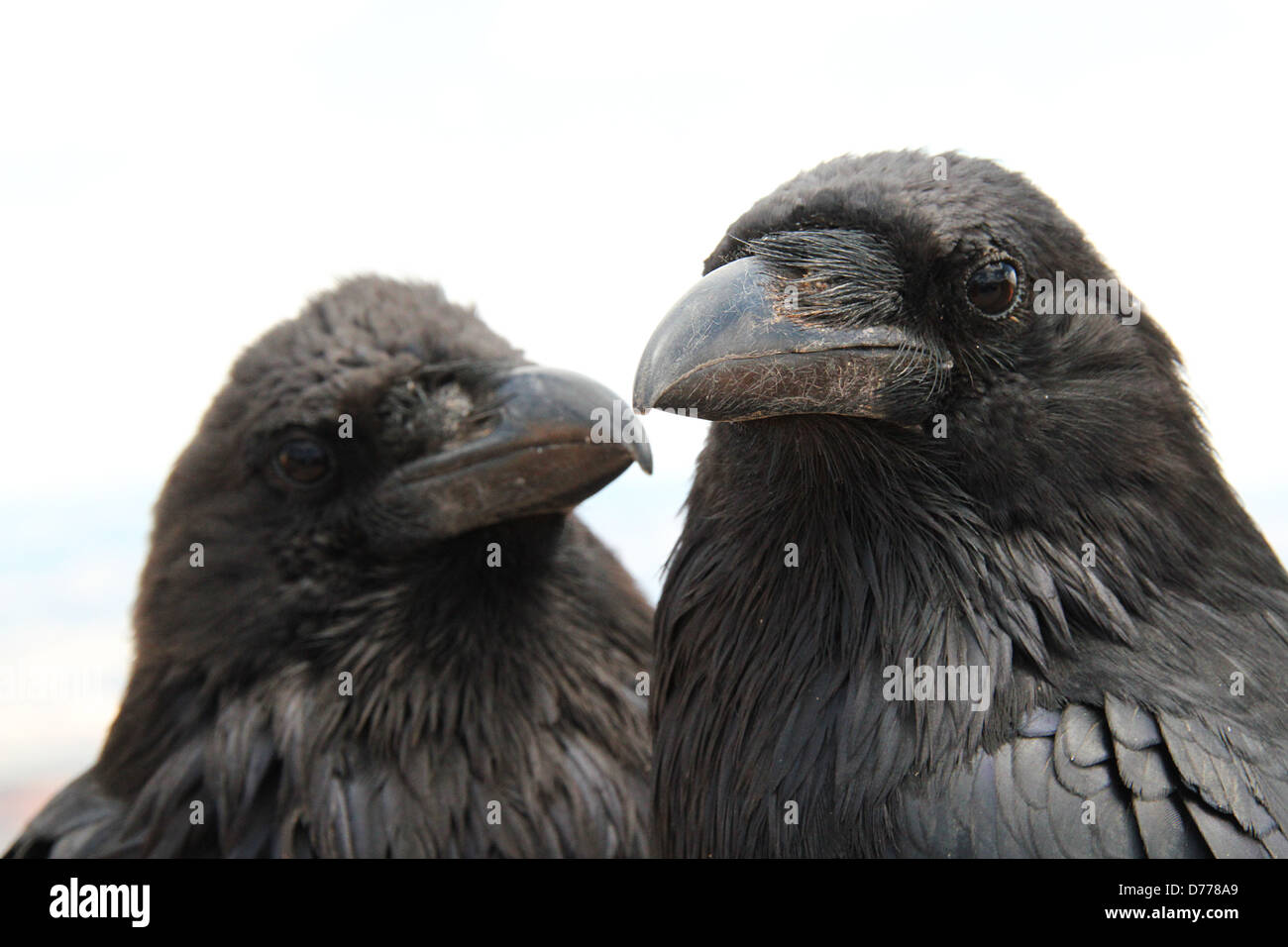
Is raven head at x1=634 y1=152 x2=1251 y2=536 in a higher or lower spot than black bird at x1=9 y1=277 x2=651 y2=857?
higher

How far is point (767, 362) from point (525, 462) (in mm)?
1420

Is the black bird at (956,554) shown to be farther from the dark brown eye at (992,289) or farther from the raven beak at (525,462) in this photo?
the raven beak at (525,462)

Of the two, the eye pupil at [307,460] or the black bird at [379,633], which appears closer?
the black bird at [379,633]

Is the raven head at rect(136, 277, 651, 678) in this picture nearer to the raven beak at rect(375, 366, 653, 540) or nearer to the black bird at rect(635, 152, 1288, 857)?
the raven beak at rect(375, 366, 653, 540)

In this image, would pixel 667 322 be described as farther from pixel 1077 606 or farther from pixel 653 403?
pixel 1077 606

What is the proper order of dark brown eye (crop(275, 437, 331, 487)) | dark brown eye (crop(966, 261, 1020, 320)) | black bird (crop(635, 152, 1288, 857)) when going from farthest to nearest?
1. dark brown eye (crop(275, 437, 331, 487))
2. dark brown eye (crop(966, 261, 1020, 320))
3. black bird (crop(635, 152, 1288, 857))

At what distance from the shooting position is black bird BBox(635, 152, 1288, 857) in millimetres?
2648

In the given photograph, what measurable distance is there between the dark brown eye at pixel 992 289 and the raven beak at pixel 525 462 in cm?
127

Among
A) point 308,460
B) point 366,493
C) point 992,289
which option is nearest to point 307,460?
point 308,460

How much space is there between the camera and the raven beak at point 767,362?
2873 millimetres

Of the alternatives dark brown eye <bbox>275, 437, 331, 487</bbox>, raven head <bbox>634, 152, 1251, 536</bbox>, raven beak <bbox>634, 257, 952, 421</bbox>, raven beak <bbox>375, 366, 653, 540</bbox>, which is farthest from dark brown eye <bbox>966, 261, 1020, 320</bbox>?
dark brown eye <bbox>275, 437, 331, 487</bbox>

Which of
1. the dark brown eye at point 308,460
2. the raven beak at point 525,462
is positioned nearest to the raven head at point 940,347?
the raven beak at point 525,462

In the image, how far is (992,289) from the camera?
118 inches
